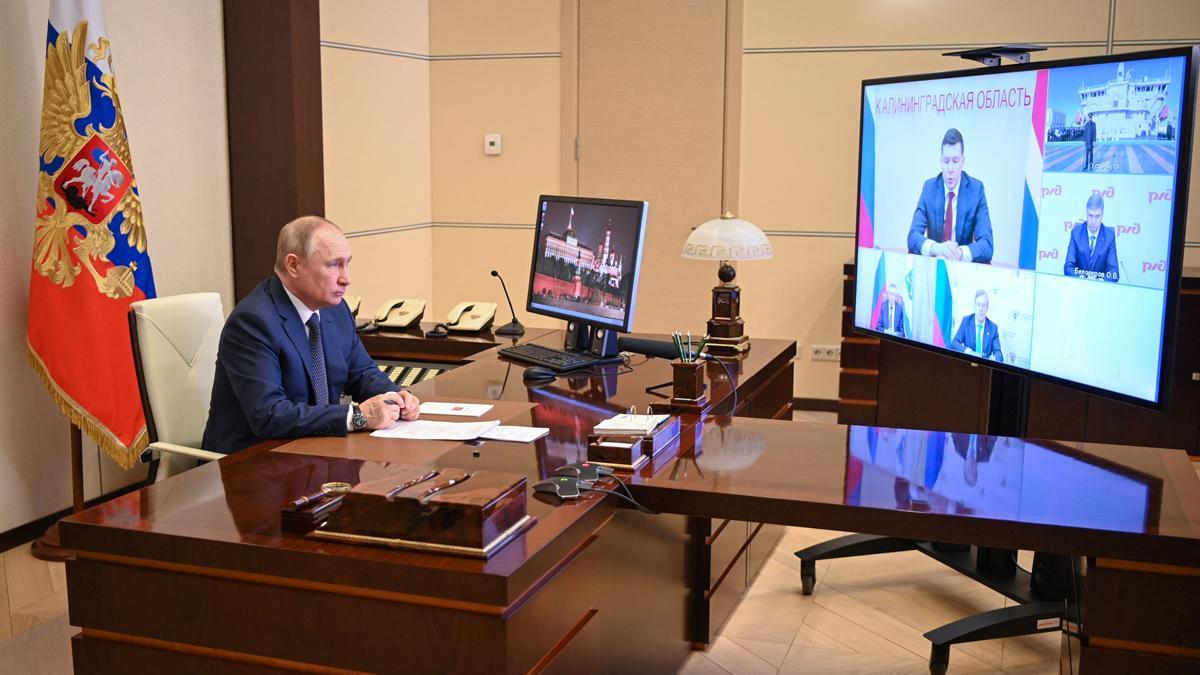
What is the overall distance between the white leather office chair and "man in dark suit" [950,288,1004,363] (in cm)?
230

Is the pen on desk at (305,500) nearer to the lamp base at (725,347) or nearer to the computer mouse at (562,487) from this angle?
the computer mouse at (562,487)

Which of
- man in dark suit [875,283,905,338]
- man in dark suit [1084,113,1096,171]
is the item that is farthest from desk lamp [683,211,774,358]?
man in dark suit [1084,113,1096,171]

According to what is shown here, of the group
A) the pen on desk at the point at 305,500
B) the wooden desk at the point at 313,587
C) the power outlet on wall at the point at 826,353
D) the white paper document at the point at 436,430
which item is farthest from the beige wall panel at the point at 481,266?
the pen on desk at the point at 305,500

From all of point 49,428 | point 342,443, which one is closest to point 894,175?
point 342,443

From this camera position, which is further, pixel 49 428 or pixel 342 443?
pixel 49 428

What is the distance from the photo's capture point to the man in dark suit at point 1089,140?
290cm

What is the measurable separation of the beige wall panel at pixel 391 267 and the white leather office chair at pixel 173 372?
249cm

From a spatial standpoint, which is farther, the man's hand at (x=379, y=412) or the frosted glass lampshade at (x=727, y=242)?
the frosted glass lampshade at (x=727, y=242)

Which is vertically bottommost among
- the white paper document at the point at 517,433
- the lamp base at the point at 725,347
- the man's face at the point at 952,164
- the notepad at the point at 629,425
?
the white paper document at the point at 517,433

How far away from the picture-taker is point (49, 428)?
4.21 m

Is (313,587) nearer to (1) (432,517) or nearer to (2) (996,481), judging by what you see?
(1) (432,517)

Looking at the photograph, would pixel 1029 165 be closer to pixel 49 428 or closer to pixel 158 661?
pixel 158 661

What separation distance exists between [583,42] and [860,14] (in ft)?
5.13

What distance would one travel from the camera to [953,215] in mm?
3447
